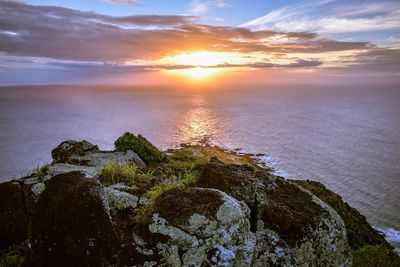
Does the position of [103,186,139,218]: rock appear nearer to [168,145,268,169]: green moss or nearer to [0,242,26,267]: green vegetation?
[0,242,26,267]: green vegetation

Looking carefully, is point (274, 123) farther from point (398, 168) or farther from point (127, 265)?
point (127, 265)

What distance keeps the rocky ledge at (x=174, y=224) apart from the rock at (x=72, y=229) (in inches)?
0.8

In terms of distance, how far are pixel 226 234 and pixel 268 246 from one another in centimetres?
131

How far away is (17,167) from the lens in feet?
233

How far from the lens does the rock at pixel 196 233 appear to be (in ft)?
21.3

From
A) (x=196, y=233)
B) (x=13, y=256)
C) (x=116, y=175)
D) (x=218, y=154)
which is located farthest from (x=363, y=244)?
(x=218, y=154)

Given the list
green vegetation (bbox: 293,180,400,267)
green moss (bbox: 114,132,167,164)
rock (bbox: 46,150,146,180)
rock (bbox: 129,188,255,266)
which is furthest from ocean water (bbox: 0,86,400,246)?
rock (bbox: 129,188,255,266)

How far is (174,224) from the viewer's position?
22.8 feet

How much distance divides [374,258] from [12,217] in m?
12.9

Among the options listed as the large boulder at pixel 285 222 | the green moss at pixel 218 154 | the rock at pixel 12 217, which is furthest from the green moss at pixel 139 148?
the green moss at pixel 218 154

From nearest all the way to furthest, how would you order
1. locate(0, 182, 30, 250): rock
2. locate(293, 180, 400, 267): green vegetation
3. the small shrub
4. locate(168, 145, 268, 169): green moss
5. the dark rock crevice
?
the dark rock crevice, locate(0, 182, 30, 250): rock, the small shrub, locate(293, 180, 400, 267): green vegetation, locate(168, 145, 268, 169): green moss

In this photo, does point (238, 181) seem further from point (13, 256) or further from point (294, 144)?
point (294, 144)

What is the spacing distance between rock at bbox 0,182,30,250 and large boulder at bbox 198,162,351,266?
552 centimetres

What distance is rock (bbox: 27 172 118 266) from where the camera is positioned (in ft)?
22.2
